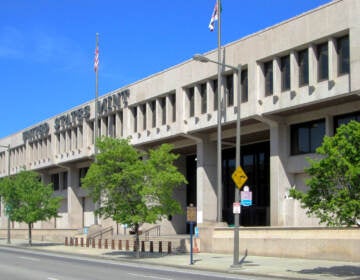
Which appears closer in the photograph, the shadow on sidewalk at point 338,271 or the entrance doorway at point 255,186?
the shadow on sidewalk at point 338,271

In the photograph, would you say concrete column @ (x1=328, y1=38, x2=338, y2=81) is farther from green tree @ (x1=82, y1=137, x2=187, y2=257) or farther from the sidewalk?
green tree @ (x1=82, y1=137, x2=187, y2=257)

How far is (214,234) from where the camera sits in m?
34.8

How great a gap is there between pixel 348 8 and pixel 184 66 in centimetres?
1525

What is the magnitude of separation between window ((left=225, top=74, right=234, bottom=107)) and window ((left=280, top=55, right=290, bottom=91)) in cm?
459

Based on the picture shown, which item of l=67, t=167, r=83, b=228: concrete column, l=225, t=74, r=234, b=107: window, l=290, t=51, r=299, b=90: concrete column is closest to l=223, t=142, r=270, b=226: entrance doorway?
l=225, t=74, r=234, b=107: window

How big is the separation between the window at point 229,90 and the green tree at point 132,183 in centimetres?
652

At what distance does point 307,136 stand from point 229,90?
630cm

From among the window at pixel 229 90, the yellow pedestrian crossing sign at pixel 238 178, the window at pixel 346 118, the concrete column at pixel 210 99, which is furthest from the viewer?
the concrete column at pixel 210 99

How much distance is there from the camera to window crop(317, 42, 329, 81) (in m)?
32.2

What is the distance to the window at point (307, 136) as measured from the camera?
115 feet

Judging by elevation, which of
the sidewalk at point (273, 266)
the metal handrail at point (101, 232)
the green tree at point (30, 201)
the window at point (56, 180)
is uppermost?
the window at point (56, 180)

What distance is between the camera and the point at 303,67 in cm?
3362

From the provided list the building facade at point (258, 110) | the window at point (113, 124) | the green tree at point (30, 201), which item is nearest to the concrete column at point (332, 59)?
the building facade at point (258, 110)

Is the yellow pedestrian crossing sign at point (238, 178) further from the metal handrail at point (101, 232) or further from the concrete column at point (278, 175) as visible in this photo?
the metal handrail at point (101, 232)
